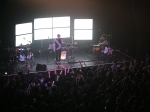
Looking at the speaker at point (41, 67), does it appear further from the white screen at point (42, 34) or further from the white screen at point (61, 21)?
the white screen at point (61, 21)

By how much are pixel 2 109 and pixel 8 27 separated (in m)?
9.65

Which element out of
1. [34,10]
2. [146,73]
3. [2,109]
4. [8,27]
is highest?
[34,10]

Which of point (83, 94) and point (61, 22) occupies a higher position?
point (61, 22)

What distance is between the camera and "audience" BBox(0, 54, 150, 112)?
8.68 m

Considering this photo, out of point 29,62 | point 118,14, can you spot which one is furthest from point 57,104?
point 118,14

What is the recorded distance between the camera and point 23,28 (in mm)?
18281

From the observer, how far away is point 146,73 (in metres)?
12.0

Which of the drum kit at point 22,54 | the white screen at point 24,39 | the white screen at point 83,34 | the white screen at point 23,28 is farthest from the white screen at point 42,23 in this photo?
the drum kit at point 22,54

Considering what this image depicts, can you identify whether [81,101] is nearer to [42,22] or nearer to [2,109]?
[2,109]

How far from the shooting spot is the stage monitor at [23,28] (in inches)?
704

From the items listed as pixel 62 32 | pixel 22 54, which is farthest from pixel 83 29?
pixel 22 54

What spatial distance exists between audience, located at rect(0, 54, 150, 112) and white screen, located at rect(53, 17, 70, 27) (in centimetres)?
779

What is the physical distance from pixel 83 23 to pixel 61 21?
1570 millimetres

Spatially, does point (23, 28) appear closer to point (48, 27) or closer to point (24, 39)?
point (24, 39)
